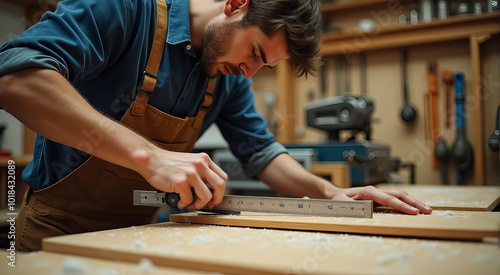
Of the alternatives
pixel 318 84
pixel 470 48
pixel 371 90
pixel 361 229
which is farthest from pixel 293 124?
pixel 361 229

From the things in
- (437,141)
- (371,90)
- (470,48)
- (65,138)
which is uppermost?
(470,48)

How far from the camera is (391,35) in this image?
10.1 feet

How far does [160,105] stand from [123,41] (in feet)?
0.82

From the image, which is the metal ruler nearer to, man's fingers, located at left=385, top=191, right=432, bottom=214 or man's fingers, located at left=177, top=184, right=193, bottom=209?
man's fingers, located at left=177, top=184, right=193, bottom=209

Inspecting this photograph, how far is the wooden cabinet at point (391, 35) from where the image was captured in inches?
108

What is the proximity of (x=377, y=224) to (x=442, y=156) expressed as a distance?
2346 millimetres

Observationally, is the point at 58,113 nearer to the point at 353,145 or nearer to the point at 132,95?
the point at 132,95

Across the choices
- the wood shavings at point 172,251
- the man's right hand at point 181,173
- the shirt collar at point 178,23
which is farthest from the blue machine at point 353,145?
the wood shavings at point 172,251

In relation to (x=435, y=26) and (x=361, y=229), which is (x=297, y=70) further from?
(x=435, y=26)

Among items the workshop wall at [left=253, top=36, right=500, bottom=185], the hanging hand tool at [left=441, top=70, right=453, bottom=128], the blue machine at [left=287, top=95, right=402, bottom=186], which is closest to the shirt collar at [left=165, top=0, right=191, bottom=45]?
the blue machine at [left=287, top=95, right=402, bottom=186]

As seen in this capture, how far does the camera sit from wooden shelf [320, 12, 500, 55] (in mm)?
2752

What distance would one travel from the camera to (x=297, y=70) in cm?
153

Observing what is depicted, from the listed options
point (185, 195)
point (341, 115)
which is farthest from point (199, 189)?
point (341, 115)

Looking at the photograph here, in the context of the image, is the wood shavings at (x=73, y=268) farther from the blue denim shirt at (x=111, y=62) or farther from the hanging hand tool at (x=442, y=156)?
the hanging hand tool at (x=442, y=156)
